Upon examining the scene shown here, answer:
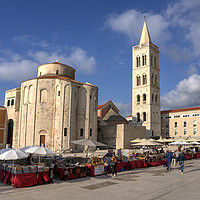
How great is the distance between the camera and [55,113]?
1559 inches

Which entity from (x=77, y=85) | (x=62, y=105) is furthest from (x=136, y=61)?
(x=62, y=105)

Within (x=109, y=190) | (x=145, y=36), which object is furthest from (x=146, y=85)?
(x=109, y=190)

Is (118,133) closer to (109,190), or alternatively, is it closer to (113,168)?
(113,168)

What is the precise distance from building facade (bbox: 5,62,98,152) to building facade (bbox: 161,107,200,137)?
34608 mm

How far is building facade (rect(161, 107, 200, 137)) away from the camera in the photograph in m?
65.3

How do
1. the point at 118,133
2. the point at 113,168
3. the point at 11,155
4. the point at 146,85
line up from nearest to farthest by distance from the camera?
the point at 11,155 < the point at 113,168 < the point at 118,133 < the point at 146,85

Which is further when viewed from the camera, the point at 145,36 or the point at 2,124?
the point at 145,36

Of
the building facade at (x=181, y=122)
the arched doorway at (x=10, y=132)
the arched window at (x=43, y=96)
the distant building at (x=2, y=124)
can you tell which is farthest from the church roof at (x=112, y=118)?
the distant building at (x=2, y=124)

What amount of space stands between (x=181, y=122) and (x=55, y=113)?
43.3 meters

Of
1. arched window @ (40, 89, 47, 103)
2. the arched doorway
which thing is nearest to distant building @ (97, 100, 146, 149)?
arched window @ (40, 89, 47, 103)

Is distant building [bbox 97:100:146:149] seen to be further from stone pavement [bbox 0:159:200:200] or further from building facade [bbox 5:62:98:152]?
stone pavement [bbox 0:159:200:200]

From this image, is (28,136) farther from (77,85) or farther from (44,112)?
(77,85)

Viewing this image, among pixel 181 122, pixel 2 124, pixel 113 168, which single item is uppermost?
pixel 181 122

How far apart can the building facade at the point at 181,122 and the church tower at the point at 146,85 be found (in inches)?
228
